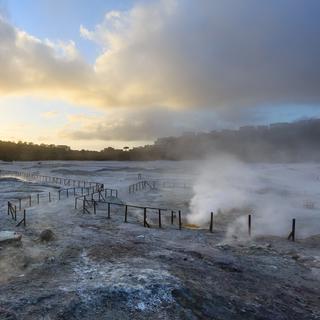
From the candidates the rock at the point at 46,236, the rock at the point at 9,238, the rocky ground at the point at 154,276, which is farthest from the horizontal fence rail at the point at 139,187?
the rock at the point at 9,238

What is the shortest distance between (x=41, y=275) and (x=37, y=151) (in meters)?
164

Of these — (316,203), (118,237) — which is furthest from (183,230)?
(316,203)

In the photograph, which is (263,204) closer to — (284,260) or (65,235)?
(284,260)

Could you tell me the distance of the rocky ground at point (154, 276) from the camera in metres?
9.14

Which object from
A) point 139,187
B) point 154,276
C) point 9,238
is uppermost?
point 9,238

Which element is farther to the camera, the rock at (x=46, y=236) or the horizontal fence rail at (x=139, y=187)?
the horizontal fence rail at (x=139, y=187)

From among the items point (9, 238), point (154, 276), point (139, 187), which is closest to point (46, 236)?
point (9, 238)

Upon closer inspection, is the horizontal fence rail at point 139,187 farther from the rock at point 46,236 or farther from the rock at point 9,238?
the rock at point 9,238

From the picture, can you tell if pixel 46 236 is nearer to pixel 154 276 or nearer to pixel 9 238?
pixel 9 238

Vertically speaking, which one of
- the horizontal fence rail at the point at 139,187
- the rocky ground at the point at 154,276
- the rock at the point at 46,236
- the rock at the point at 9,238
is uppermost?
the rock at the point at 9,238

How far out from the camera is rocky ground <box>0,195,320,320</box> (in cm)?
914

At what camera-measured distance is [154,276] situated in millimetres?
11062

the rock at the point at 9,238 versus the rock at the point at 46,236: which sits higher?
the rock at the point at 9,238

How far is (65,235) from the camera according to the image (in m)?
17.0
